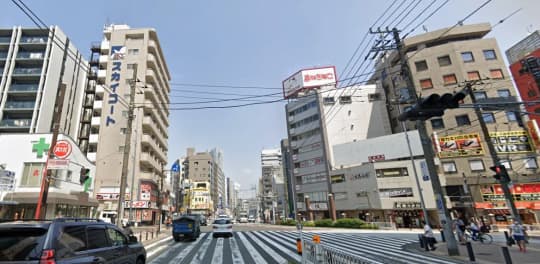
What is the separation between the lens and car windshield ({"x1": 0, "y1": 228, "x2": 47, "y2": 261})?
387 centimetres

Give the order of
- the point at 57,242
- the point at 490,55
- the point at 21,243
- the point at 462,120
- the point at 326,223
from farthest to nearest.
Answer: the point at 490,55
the point at 462,120
the point at 326,223
the point at 57,242
the point at 21,243

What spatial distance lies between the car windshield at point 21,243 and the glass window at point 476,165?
44.6 metres

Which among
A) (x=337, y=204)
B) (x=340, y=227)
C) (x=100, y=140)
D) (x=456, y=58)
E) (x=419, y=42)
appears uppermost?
(x=419, y=42)

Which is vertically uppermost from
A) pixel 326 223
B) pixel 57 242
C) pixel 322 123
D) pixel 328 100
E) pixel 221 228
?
pixel 328 100

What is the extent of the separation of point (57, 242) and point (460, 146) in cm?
4469

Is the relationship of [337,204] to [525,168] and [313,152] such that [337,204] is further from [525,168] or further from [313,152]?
[525,168]

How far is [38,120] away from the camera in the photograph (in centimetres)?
3762

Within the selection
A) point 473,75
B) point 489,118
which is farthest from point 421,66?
point 489,118

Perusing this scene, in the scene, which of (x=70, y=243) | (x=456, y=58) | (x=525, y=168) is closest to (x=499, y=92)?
(x=456, y=58)

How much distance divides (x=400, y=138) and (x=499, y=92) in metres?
15.7

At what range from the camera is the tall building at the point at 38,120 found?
19172mm

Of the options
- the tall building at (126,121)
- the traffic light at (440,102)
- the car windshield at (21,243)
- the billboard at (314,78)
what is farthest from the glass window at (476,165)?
the tall building at (126,121)

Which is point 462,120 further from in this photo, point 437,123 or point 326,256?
point 326,256

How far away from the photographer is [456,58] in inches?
1547
